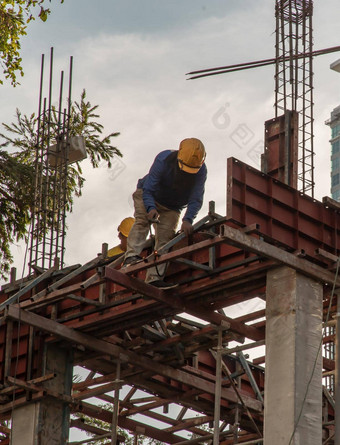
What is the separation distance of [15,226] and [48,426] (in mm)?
15870

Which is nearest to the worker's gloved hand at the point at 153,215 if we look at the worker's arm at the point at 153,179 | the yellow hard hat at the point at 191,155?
the worker's arm at the point at 153,179

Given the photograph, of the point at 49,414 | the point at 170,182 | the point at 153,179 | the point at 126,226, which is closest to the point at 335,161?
the point at 126,226

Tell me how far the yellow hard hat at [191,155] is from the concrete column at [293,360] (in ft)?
7.82

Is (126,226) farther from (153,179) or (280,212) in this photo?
(280,212)

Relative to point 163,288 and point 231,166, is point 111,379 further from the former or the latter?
point 231,166

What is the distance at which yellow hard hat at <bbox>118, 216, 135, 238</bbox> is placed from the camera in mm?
22734

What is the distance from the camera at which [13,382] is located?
2220 cm

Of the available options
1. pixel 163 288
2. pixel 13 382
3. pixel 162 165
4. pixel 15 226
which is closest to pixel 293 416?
pixel 163 288

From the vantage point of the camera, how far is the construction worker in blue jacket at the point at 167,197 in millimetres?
19719

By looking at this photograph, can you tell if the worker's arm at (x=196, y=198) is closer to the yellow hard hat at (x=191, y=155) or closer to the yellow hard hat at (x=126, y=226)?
the yellow hard hat at (x=191, y=155)

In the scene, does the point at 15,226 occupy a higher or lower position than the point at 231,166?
higher

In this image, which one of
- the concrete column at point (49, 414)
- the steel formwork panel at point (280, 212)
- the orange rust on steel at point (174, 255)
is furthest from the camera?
the concrete column at point (49, 414)

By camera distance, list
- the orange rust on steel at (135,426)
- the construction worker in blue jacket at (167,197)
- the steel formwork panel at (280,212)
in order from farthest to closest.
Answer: the orange rust on steel at (135,426) → the construction worker in blue jacket at (167,197) → the steel formwork panel at (280,212)

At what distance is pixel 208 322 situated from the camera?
2172 cm
